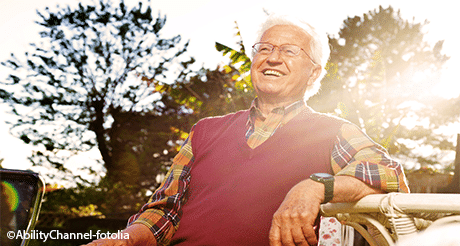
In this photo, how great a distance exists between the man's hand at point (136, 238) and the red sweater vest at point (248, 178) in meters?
0.16

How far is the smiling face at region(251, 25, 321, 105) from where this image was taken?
197 centimetres

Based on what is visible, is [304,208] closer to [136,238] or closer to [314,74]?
[136,238]

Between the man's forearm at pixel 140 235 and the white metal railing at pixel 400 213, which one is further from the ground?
the man's forearm at pixel 140 235

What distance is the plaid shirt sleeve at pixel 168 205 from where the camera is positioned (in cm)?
170

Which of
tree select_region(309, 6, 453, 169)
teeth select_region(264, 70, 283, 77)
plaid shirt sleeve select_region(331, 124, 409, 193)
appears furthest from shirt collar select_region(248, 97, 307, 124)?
tree select_region(309, 6, 453, 169)

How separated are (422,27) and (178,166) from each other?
22508 millimetres

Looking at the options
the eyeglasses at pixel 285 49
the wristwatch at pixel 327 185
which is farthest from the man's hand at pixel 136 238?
the eyeglasses at pixel 285 49

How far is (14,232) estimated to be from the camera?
1135 millimetres

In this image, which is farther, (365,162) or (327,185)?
(365,162)

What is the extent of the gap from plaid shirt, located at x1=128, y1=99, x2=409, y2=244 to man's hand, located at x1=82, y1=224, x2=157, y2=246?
0.09 feet

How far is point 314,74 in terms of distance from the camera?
216cm

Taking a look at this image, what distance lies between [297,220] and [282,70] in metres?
1.10

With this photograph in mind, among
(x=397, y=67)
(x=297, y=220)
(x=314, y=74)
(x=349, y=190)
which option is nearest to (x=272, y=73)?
(x=314, y=74)

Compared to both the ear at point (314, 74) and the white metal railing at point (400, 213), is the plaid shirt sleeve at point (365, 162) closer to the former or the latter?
the white metal railing at point (400, 213)
